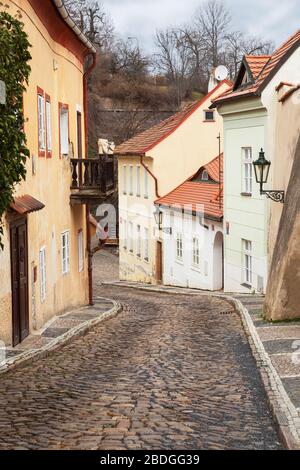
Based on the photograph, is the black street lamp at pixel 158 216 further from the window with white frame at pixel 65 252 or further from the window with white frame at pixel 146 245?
the window with white frame at pixel 65 252

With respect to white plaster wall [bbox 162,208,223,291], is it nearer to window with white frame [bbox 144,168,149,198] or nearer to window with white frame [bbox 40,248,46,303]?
window with white frame [bbox 144,168,149,198]

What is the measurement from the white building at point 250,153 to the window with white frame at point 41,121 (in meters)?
6.40

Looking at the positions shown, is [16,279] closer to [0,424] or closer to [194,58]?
[0,424]

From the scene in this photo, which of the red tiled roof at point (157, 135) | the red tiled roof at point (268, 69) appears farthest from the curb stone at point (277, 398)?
the red tiled roof at point (157, 135)

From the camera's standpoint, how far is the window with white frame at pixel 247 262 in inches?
912

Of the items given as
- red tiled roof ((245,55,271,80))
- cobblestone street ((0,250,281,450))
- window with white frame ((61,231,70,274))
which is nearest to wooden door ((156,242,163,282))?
red tiled roof ((245,55,271,80))

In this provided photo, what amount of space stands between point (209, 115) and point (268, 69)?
13.3 metres

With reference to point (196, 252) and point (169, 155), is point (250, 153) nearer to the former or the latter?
point (196, 252)

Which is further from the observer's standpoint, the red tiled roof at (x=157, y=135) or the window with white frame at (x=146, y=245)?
the window with white frame at (x=146, y=245)

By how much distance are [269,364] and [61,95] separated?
33.1 feet

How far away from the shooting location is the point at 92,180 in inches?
784

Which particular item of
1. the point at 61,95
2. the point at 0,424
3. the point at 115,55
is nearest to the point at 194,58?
the point at 115,55
